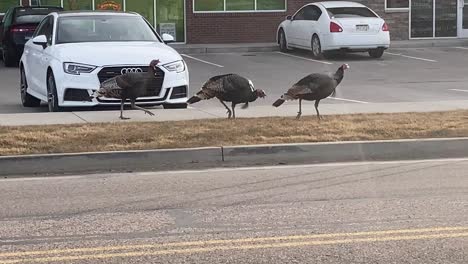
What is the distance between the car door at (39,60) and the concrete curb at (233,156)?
3.82 metres

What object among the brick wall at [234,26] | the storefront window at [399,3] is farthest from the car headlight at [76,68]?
the storefront window at [399,3]

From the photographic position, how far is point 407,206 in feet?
23.9

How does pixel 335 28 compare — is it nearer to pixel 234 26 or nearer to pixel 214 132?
pixel 234 26

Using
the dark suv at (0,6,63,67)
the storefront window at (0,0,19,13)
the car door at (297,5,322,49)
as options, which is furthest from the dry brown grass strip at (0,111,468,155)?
the storefront window at (0,0,19,13)

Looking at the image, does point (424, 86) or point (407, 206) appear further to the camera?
point (424, 86)

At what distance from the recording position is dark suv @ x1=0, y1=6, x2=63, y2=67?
21.8 meters

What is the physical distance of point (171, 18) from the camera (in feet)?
92.3

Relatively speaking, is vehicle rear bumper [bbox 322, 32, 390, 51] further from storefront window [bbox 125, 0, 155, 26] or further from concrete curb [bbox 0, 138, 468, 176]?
concrete curb [bbox 0, 138, 468, 176]

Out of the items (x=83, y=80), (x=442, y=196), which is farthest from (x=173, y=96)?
(x=442, y=196)

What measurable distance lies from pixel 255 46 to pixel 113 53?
50.2 ft

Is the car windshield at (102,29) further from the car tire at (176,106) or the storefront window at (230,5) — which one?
the storefront window at (230,5)

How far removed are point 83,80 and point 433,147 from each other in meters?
5.09

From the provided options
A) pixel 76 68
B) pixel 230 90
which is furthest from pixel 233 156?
pixel 76 68

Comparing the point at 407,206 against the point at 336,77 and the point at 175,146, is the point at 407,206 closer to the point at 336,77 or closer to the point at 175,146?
the point at 175,146
